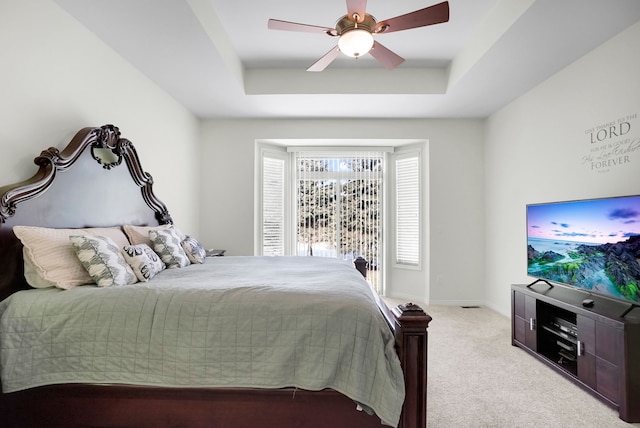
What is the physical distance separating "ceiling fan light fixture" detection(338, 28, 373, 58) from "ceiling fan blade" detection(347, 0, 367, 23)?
8 centimetres

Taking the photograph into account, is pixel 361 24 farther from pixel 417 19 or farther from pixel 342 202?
pixel 342 202

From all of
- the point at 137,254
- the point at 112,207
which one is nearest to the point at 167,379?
the point at 137,254

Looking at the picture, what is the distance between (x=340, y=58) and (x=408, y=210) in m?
2.45

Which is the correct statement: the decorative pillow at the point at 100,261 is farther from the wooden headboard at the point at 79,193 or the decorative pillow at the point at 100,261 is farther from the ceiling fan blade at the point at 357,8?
the ceiling fan blade at the point at 357,8

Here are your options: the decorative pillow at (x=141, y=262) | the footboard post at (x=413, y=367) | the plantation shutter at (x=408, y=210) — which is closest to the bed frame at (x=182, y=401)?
the footboard post at (x=413, y=367)

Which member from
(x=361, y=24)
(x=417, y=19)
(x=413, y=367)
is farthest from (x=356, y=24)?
(x=413, y=367)

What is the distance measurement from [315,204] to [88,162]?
3.27 m

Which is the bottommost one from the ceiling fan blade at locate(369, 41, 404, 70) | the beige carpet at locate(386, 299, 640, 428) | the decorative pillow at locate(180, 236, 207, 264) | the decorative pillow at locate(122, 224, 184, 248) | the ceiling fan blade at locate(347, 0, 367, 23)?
the beige carpet at locate(386, 299, 640, 428)

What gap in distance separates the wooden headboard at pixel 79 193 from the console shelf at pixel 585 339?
3.51 metres

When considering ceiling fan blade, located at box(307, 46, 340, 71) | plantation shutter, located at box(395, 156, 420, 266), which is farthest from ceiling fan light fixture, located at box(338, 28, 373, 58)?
plantation shutter, located at box(395, 156, 420, 266)

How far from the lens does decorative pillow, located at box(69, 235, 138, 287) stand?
1823 mm

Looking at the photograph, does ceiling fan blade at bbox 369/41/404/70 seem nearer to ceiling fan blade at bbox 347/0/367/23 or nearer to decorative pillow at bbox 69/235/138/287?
ceiling fan blade at bbox 347/0/367/23

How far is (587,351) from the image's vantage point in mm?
2271

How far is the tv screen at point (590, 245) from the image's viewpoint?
223 centimetres
